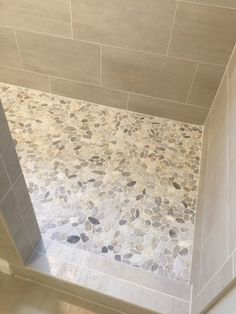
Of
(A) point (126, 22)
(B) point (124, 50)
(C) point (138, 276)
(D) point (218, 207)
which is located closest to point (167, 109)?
(B) point (124, 50)

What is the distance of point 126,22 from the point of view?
141 cm

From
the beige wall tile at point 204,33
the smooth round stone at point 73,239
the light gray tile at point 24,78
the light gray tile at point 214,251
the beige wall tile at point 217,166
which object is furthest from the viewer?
the light gray tile at point 24,78

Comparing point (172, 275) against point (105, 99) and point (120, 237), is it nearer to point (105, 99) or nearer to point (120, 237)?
point (120, 237)

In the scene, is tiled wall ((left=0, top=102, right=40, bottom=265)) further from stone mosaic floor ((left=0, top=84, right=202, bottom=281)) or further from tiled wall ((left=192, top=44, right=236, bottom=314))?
tiled wall ((left=192, top=44, right=236, bottom=314))

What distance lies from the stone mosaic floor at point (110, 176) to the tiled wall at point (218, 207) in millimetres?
119

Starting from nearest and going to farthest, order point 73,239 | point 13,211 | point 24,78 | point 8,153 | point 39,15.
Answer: point 8,153
point 13,211
point 73,239
point 39,15
point 24,78

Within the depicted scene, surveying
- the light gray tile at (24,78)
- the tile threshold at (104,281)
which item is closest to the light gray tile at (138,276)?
the tile threshold at (104,281)

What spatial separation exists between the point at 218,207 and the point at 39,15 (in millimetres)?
1373

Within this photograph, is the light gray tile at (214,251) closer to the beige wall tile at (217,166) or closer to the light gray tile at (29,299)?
the beige wall tile at (217,166)

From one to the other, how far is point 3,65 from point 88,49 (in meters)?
0.65

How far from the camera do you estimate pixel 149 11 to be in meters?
1.35

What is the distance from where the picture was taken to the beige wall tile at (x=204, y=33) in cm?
129

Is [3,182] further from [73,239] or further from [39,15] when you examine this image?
[39,15]

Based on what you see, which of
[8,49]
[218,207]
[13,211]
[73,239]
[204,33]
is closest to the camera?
[13,211]
